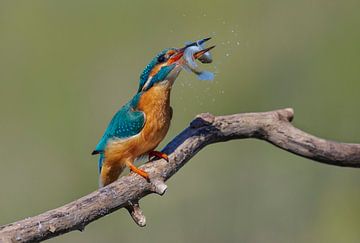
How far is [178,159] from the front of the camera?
3.23m

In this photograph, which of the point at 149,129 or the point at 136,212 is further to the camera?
the point at 149,129

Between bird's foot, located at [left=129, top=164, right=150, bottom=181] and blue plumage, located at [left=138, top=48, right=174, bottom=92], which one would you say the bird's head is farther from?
bird's foot, located at [left=129, top=164, right=150, bottom=181]

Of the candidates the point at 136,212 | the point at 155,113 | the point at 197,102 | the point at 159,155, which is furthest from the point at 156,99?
the point at 197,102

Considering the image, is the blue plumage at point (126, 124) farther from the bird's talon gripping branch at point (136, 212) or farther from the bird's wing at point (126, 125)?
the bird's talon gripping branch at point (136, 212)

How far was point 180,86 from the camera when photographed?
5.08m

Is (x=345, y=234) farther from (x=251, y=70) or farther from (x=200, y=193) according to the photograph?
(x=251, y=70)

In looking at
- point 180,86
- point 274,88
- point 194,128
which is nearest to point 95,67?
point 180,86

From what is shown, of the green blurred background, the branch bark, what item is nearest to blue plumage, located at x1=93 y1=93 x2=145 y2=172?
the branch bark

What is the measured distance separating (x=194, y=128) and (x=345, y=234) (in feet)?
4.66

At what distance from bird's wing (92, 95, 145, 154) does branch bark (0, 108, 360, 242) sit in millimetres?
115

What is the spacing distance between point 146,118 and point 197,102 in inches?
68.8

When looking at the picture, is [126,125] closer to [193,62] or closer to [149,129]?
[149,129]

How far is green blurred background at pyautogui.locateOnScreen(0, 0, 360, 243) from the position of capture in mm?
4289

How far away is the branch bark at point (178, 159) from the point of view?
289cm
